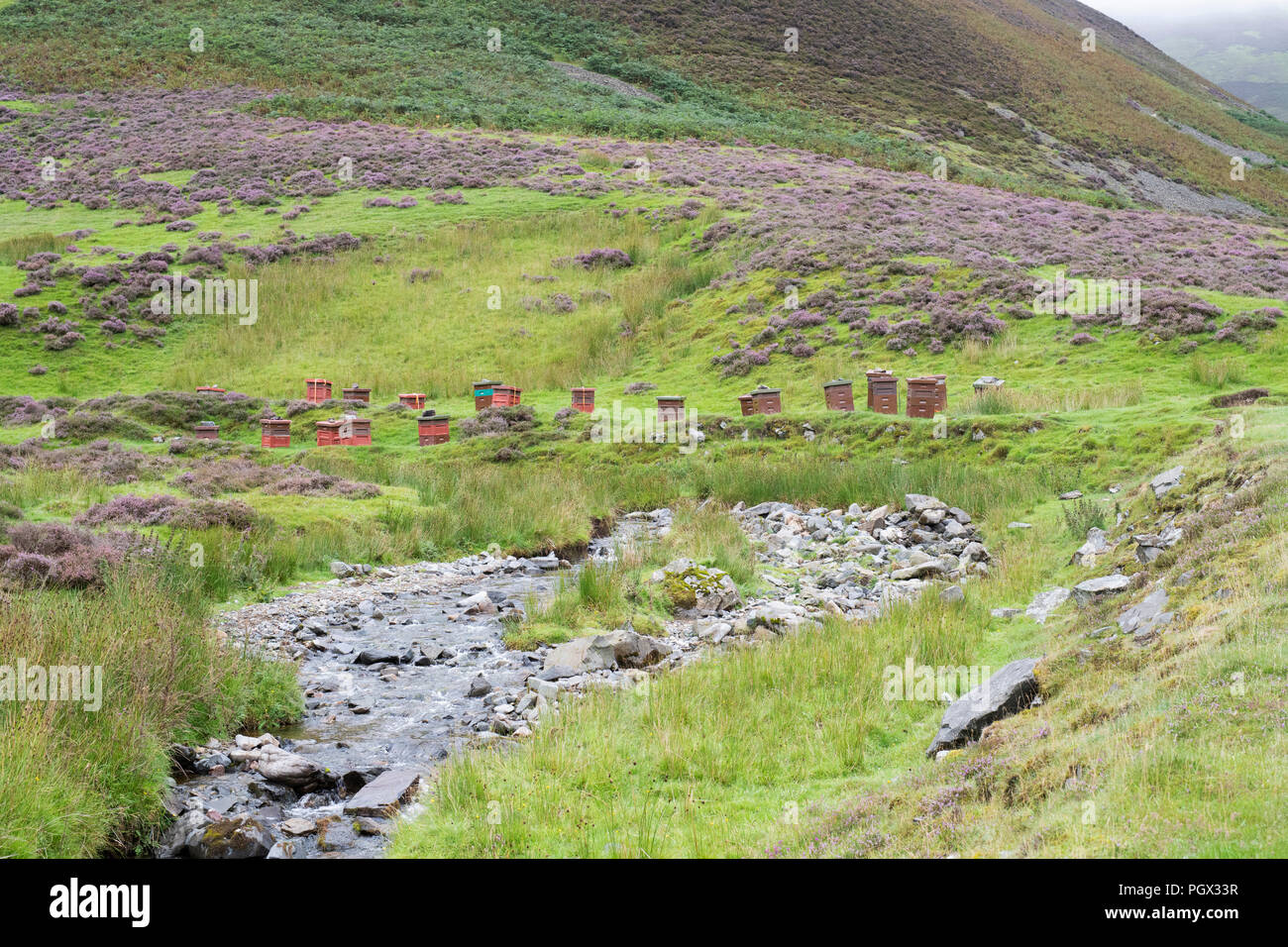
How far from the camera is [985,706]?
7.02 metres

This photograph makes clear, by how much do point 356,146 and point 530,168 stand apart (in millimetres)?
10157

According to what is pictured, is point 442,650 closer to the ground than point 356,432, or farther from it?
closer to the ground

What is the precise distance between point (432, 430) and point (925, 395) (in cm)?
1206

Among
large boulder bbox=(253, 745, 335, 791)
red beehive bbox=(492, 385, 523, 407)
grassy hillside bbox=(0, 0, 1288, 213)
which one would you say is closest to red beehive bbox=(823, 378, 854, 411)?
red beehive bbox=(492, 385, 523, 407)

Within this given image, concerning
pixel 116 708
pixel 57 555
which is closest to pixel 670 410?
pixel 57 555

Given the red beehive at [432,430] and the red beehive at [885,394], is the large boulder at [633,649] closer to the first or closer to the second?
the red beehive at [885,394]

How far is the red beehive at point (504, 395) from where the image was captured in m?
24.8

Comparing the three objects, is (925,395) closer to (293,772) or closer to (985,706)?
(985,706)

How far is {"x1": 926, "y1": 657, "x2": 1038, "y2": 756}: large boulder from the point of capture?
6.91 m

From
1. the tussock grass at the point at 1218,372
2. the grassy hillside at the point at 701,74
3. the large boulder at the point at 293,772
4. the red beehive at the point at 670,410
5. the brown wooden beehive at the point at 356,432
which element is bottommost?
the large boulder at the point at 293,772

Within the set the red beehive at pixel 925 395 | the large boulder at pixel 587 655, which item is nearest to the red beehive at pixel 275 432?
the red beehive at pixel 925 395

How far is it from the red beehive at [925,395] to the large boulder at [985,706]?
1309 centimetres

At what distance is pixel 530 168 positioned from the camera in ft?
154
